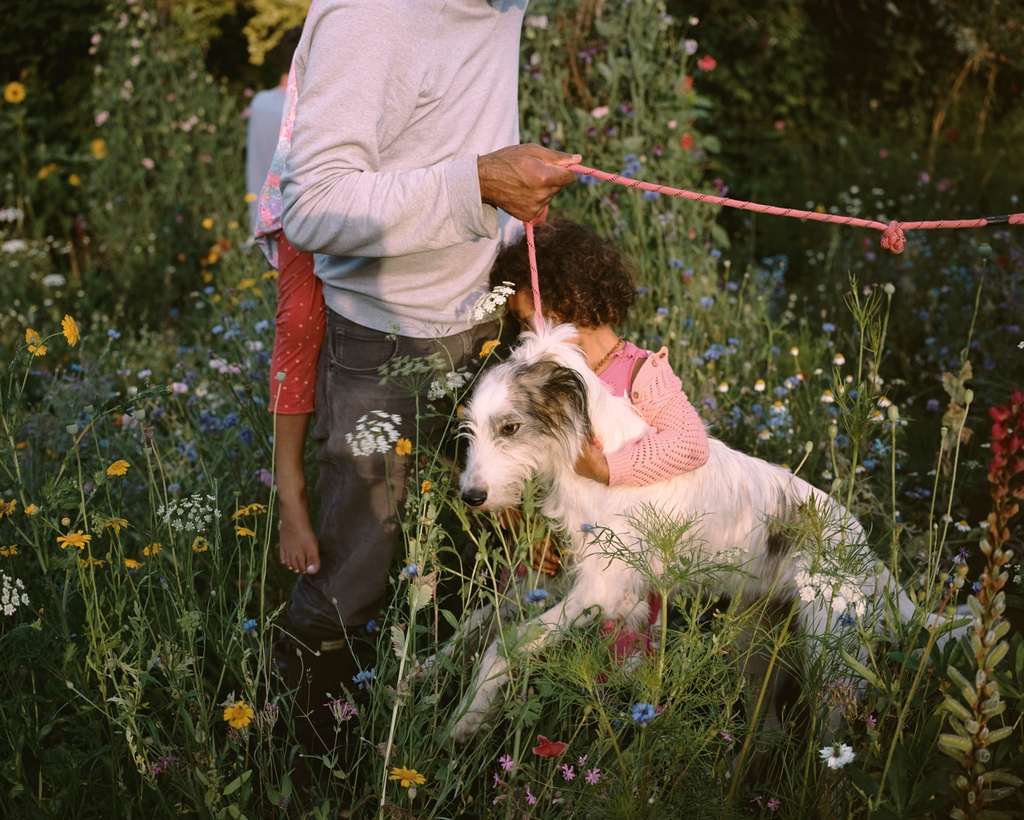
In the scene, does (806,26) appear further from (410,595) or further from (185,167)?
(410,595)

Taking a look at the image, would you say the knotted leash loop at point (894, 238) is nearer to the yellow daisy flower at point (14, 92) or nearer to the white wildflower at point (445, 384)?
the white wildflower at point (445, 384)

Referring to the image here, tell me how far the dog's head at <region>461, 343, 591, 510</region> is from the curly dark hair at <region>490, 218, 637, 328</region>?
37 centimetres

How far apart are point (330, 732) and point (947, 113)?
9.87 metres

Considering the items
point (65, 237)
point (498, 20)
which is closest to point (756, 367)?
point (498, 20)

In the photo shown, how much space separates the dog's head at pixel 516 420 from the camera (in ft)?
8.53

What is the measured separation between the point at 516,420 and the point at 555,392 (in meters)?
0.13

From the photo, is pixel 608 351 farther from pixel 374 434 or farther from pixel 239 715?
pixel 239 715

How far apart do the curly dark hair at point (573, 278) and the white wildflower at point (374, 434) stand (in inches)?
22.5

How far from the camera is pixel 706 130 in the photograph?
8758mm

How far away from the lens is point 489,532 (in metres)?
2.71

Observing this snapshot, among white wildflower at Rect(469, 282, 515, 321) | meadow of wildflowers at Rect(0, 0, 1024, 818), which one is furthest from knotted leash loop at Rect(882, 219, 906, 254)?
white wildflower at Rect(469, 282, 515, 321)

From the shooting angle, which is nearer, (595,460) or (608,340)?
(595,460)

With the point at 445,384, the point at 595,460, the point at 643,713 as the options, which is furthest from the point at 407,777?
the point at 595,460

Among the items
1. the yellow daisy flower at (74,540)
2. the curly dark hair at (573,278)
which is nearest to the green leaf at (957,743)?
the curly dark hair at (573,278)
